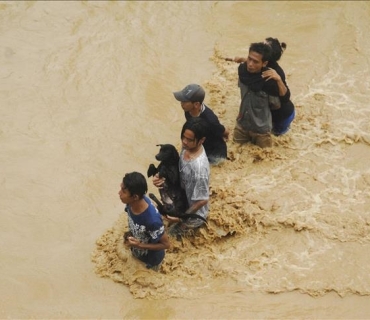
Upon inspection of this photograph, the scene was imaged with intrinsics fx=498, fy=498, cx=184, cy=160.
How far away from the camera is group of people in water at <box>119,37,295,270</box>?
429 cm

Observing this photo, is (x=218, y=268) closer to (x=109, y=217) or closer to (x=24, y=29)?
(x=109, y=217)

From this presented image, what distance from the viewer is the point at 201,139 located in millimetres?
4531

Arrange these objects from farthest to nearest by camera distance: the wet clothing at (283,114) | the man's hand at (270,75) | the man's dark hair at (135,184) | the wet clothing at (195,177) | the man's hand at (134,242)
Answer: the wet clothing at (283,114) < the man's hand at (270,75) < the wet clothing at (195,177) < the man's hand at (134,242) < the man's dark hair at (135,184)


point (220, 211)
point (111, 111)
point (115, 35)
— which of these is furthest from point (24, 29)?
point (220, 211)

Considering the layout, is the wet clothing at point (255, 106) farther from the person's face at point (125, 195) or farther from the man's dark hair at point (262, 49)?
the person's face at point (125, 195)

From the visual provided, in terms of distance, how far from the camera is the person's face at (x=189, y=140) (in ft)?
14.7

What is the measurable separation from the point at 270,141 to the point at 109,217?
7.67 feet

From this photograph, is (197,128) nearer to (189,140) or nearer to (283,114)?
(189,140)

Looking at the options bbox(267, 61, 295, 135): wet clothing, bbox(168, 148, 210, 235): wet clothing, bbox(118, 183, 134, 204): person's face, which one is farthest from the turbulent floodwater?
bbox(118, 183, 134, 204): person's face

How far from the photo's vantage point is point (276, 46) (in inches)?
229

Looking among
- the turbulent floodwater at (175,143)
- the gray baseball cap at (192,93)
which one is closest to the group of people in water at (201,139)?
the gray baseball cap at (192,93)

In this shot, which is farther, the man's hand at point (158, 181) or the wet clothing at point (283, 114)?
the wet clothing at point (283, 114)

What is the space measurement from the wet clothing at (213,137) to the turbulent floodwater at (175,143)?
0.29 m

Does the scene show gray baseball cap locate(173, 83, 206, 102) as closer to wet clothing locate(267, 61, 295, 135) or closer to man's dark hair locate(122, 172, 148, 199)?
wet clothing locate(267, 61, 295, 135)
